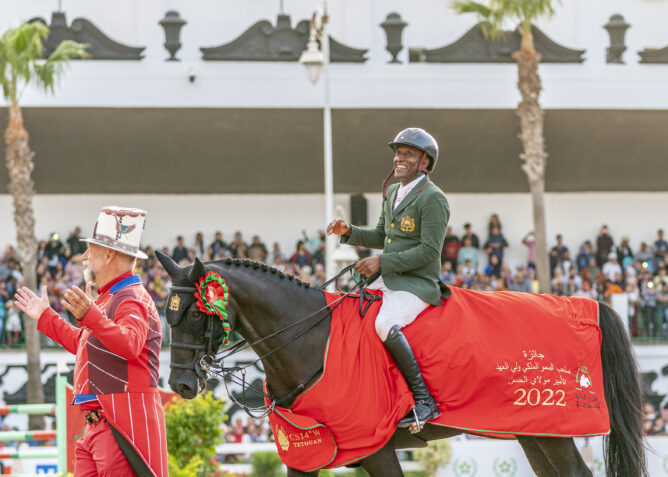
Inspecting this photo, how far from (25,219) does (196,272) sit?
16212 mm

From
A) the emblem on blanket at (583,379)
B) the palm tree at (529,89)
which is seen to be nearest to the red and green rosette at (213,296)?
the emblem on blanket at (583,379)

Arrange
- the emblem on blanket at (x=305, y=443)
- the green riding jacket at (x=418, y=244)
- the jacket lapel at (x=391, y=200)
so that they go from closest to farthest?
the emblem on blanket at (x=305, y=443)
the green riding jacket at (x=418, y=244)
the jacket lapel at (x=391, y=200)

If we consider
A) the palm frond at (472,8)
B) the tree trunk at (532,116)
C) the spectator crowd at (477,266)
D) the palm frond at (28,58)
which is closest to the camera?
the palm frond at (28,58)

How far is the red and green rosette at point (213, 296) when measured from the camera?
5289mm

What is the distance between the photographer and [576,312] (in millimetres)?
6445

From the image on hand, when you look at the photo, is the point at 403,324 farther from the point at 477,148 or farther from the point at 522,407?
the point at 477,148

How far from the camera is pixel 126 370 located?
490 cm

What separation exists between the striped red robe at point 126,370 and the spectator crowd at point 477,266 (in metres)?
13.8

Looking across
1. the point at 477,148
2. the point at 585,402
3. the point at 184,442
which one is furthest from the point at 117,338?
the point at 477,148

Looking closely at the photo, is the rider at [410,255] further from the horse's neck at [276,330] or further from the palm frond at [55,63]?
the palm frond at [55,63]

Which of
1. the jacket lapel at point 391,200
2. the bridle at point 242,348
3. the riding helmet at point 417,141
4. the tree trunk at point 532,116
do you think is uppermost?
the tree trunk at point 532,116

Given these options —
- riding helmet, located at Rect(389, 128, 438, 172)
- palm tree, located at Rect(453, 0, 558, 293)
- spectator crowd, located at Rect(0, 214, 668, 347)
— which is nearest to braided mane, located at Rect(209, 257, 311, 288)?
riding helmet, located at Rect(389, 128, 438, 172)

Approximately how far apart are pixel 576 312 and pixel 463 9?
659 inches

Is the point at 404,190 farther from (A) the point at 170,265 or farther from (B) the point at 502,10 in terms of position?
(B) the point at 502,10
